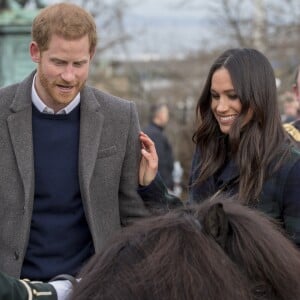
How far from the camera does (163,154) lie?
11086 mm

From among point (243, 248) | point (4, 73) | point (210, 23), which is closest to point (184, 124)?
point (210, 23)

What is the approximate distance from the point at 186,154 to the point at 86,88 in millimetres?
11861

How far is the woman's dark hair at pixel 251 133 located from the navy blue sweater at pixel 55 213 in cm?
63

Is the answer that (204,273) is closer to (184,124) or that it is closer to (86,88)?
(86,88)

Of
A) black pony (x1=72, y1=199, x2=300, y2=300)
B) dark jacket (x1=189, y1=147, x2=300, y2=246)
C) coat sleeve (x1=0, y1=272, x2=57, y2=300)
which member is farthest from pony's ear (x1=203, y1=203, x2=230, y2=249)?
dark jacket (x1=189, y1=147, x2=300, y2=246)

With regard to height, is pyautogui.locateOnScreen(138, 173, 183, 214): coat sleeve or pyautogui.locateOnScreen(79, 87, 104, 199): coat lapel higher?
pyautogui.locateOnScreen(79, 87, 104, 199): coat lapel

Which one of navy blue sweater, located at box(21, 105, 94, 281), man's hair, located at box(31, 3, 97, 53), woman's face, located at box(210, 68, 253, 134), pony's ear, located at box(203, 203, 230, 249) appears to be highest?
man's hair, located at box(31, 3, 97, 53)

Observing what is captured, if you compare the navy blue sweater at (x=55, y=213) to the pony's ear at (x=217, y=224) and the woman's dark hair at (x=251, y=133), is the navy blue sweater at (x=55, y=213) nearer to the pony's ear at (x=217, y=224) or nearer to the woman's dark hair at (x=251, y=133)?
the woman's dark hair at (x=251, y=133)

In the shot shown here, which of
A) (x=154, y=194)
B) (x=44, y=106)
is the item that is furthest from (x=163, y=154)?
(x=44, y=106)

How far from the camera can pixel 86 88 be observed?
330cm

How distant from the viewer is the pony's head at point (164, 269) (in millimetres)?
1647

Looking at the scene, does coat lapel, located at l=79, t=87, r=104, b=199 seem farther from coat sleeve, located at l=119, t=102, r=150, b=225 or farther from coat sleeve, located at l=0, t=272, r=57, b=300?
coat sleeve, located at l=0, t=272, r=57, b=300

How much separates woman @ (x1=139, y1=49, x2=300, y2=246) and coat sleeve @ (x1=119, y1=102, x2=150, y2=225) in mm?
38

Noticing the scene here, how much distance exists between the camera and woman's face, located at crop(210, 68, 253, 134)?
11.4 feet
